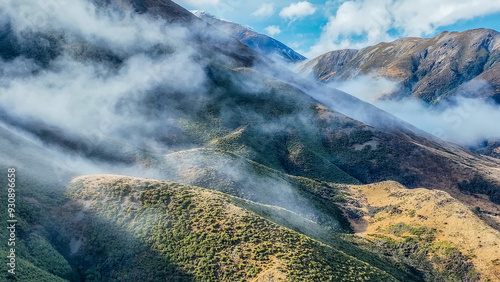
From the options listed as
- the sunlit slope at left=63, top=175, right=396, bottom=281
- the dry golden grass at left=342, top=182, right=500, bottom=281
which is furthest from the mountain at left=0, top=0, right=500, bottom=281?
the dry golden grass at left=342, top=182, right=500, bottom=281

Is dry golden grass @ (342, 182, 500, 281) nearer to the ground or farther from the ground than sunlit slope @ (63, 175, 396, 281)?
Result: farther from the ground

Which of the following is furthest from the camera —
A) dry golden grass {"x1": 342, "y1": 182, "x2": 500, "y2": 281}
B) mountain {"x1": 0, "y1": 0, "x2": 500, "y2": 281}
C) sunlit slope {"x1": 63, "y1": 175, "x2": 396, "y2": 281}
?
dry golden grass {"x1": 342, "y1": 182, "x2": 500, "y2": 281}

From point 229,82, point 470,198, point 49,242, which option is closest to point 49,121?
point 49,242

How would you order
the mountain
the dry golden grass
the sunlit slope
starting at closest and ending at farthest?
the sunlit slope < the mountain < the dry golden grass

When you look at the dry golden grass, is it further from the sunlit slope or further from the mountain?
the sunlit slope

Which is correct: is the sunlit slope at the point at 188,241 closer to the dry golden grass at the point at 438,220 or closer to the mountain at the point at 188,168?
the mountain at the point at 188,168

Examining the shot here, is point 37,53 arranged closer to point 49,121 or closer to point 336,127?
point 49,121

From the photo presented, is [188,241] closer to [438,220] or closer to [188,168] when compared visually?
[188,168]

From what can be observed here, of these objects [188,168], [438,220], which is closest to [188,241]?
[188,168]
